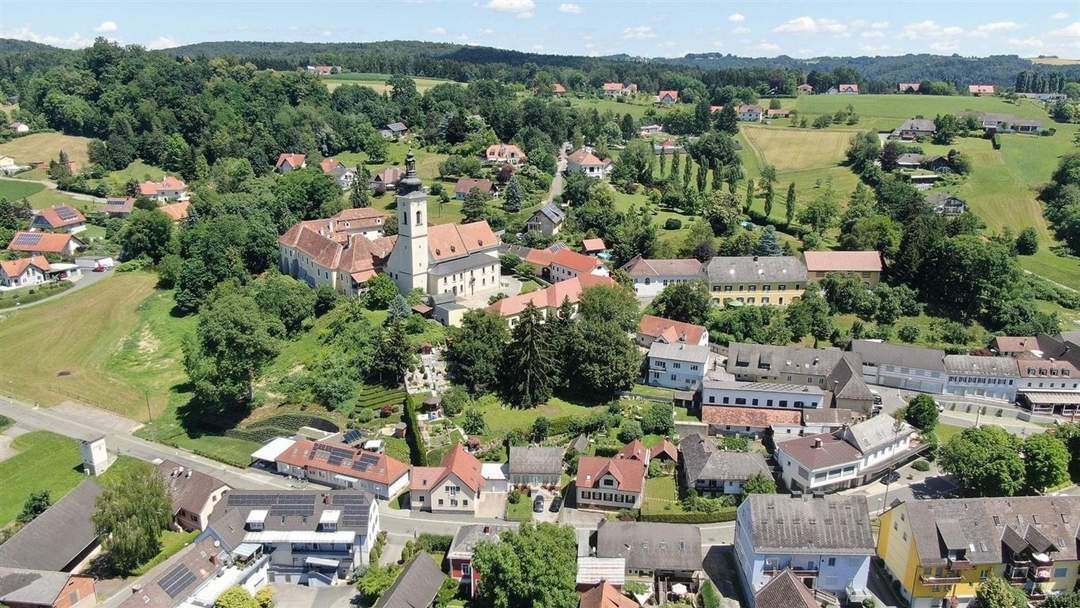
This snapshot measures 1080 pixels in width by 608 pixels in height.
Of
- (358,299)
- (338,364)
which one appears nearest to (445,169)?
(358,299)

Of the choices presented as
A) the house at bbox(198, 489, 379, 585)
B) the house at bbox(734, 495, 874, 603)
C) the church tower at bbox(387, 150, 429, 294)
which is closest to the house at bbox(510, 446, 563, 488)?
the house at bbox(198, 489, 379, 585)

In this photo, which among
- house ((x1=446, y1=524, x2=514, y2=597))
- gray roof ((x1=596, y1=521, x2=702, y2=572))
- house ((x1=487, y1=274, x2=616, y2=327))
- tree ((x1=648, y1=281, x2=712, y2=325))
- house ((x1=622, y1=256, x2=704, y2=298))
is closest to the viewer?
house ((x1=446, y1=524, x2=514, y2=597))

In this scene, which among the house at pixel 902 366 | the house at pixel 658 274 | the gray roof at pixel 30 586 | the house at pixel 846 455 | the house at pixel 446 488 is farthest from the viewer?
the house at pixel 658 274

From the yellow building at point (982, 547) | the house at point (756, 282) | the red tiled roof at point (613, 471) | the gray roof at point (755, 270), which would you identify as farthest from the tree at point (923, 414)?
the red tiled roof at point (613, 471)

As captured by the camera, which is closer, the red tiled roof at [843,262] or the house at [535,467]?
the house at [535,467]

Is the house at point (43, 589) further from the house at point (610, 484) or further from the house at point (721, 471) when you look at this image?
the house at point (721, 471)

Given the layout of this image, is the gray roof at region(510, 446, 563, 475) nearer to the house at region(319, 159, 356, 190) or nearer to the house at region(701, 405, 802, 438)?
the house at region(701, 405, 802, 438)

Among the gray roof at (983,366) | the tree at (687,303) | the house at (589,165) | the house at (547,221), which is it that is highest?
the house at (589,165)

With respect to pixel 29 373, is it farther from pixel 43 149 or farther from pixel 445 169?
pixel 43 149
